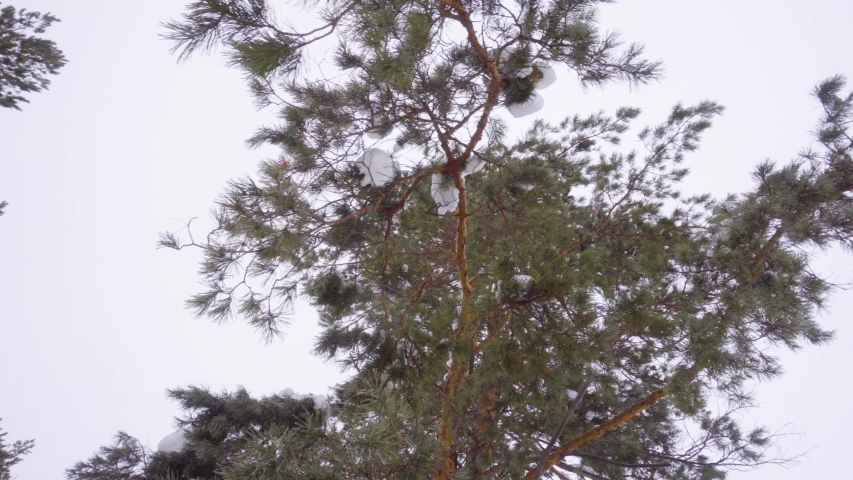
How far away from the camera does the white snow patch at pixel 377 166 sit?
8.25ft

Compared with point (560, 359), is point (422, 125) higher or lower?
higher

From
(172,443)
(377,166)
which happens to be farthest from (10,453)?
(377,166)

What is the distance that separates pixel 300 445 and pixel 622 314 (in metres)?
1.33

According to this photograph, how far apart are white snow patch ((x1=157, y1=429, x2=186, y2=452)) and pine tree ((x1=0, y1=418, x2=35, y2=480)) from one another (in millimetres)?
2555

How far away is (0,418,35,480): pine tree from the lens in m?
5.02

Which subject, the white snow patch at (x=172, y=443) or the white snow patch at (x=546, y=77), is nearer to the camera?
the white snow patch at (x=546, y=77)

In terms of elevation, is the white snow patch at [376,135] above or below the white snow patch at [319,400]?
above

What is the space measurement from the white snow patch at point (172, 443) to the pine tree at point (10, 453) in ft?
8.38

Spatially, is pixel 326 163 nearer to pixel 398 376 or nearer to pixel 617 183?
pixel 398 376

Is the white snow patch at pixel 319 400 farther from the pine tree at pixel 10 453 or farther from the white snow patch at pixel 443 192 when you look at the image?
the pine tree at pixel 10 453

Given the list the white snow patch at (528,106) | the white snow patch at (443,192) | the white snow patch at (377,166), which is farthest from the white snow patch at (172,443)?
the white snow patch at (528,106)

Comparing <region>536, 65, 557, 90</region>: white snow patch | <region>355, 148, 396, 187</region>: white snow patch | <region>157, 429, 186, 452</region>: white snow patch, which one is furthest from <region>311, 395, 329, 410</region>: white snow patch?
<region>536, 65, 557, 90</region>: white snow patch

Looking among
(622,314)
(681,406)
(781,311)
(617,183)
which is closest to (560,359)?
(622,314)

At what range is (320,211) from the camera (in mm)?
2652
